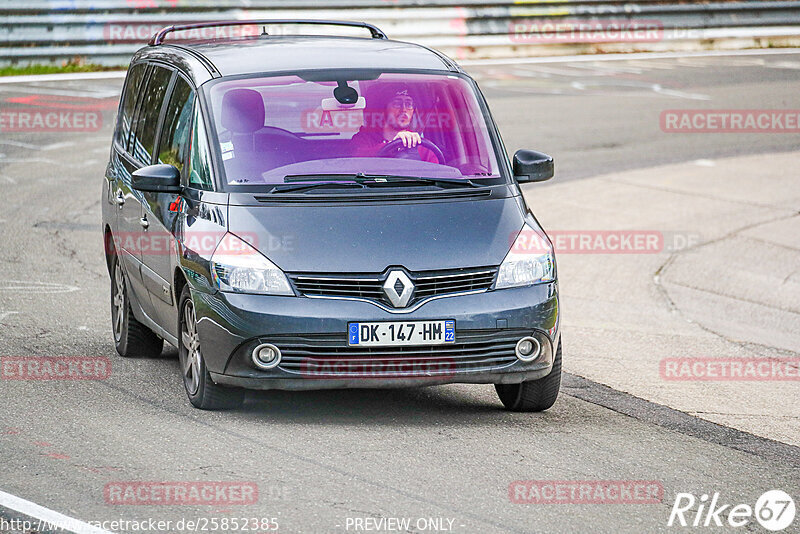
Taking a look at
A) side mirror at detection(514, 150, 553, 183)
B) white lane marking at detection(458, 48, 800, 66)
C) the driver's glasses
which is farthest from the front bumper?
white lane marking at detection(458, 48, 800, 66)

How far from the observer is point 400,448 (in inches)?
255

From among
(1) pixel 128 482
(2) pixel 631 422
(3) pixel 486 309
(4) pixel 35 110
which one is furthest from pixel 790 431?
(4) pixel 35 110

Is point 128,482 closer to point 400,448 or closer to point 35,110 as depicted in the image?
point 400,448

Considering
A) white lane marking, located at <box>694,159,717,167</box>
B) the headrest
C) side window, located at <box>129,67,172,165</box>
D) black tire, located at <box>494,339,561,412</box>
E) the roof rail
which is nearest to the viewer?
black tire, located at <box>494,339,561,412</box>

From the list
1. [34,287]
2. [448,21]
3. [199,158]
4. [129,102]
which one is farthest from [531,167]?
[448,21]

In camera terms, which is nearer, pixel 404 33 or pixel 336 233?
pixel 336 233

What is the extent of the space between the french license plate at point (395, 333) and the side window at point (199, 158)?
4.09 feet

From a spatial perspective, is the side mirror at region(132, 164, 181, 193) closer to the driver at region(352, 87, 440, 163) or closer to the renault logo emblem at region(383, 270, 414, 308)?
the driver at region(352, 87, 440, 163)

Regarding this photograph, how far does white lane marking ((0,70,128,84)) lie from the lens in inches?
856

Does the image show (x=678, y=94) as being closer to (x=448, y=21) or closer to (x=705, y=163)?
(x=448, y=21)

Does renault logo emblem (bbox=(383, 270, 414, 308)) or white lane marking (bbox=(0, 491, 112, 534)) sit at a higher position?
renault logo emblem (bbox=(383, 270, 414, 308))

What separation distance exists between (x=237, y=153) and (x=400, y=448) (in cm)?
192

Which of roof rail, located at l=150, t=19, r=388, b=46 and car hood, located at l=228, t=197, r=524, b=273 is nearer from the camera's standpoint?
car hood, located at l=228, t=197, r=524, b=273

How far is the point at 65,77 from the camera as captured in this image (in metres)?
22.3
